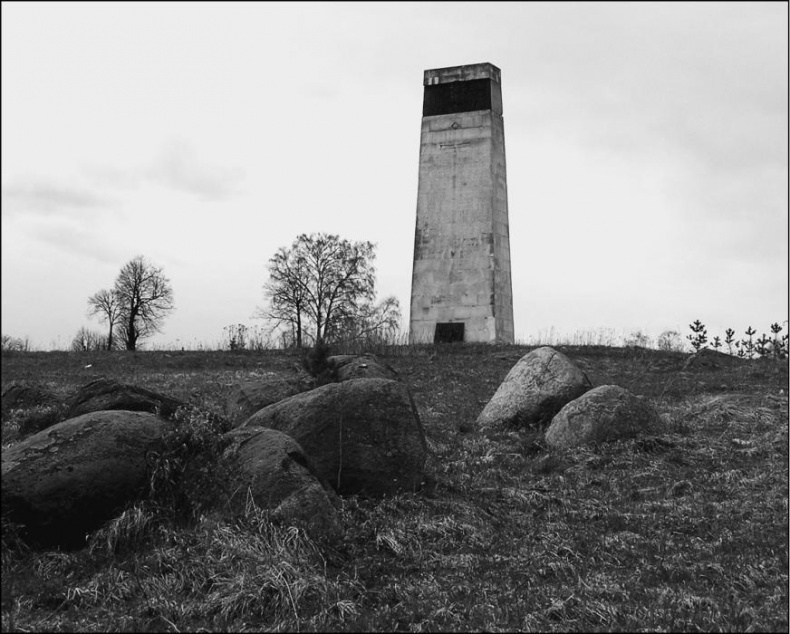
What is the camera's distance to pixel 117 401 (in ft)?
30.5

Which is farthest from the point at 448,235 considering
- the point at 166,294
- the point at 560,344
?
the point at 166,294

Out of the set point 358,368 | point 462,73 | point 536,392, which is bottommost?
point 536,392

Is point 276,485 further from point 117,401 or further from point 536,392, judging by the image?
point 536,392

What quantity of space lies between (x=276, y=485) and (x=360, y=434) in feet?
5.99

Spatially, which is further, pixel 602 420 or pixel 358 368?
pixel 358 368

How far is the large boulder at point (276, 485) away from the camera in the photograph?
7.43 metres

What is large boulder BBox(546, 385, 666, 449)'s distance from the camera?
1228cm

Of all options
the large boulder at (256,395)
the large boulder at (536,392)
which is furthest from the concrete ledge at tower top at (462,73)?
the large boulder at (256,395)

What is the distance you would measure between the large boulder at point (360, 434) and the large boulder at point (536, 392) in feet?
14.9

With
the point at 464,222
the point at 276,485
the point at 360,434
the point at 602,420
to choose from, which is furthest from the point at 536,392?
the point at 464,222

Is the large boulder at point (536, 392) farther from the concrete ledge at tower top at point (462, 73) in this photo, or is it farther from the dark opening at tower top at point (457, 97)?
the concrete ledge at tower top at point (462, 73)

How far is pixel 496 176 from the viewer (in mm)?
28219

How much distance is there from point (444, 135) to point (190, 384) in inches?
582

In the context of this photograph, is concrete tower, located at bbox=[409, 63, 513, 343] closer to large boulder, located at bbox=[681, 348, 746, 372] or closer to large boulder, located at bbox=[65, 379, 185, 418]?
large boulder, located at bbox=[681, 348, 746, 372]
